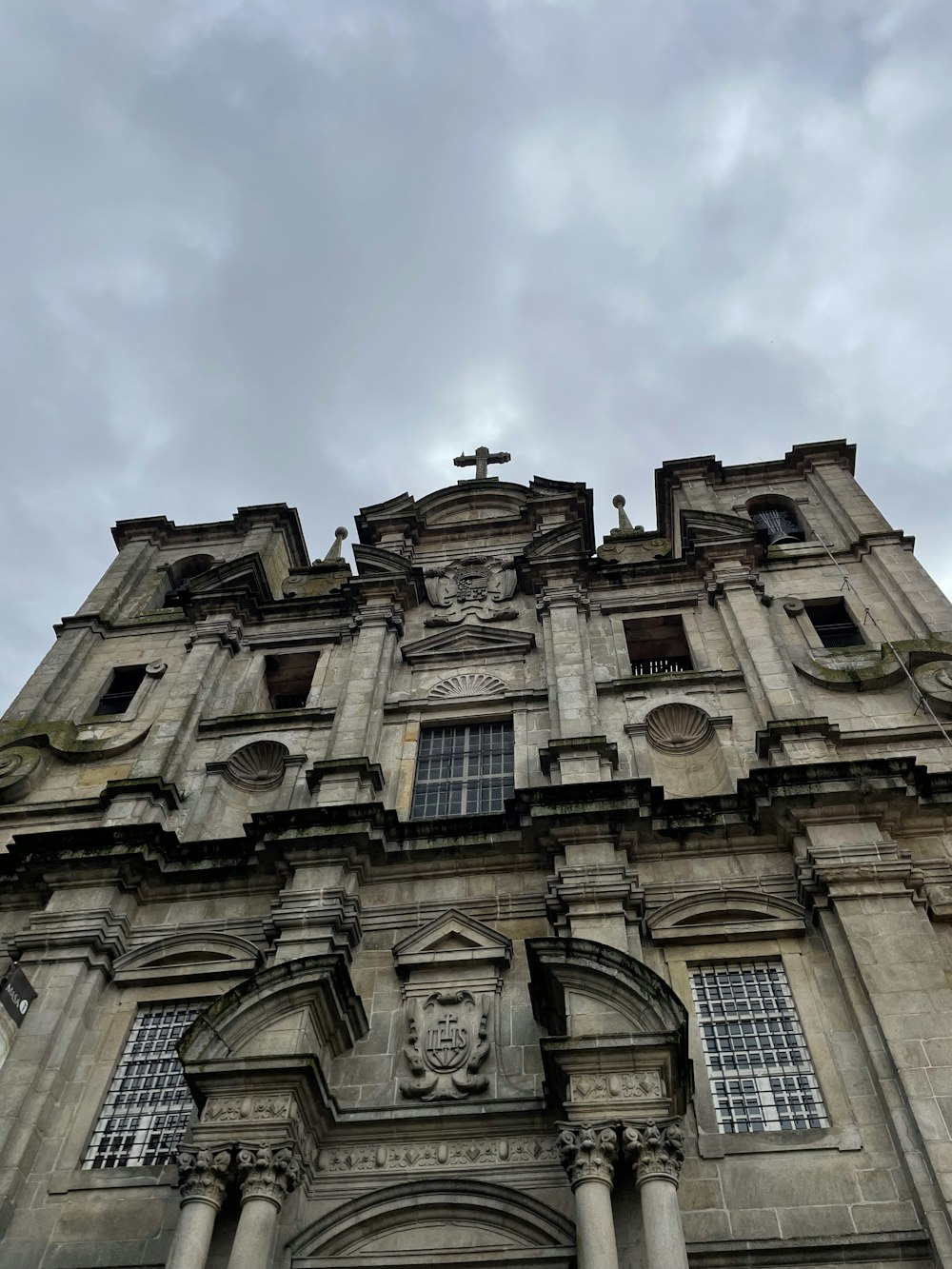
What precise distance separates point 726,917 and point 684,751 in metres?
3.98

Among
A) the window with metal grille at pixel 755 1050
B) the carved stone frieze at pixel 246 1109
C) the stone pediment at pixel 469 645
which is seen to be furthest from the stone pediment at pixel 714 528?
the carved stone frieze at pixel 246 1109

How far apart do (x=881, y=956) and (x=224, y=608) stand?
49.5 ft

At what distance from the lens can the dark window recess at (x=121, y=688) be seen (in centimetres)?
2109

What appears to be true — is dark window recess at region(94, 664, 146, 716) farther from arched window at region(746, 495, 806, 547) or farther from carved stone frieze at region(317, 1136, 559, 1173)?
arched window at region(746, 495, 806, 547)

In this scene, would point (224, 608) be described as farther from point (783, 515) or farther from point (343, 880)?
point (783, 515)

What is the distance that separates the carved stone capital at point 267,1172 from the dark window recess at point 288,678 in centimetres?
1147

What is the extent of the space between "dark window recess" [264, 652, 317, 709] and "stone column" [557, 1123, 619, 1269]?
12600 mm

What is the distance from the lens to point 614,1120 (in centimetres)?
1011

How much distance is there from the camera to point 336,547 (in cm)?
2742

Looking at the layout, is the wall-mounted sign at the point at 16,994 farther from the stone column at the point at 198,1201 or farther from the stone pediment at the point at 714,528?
the stone pediment at the point at 714,528

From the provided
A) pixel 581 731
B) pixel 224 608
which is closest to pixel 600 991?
pixel 581 731

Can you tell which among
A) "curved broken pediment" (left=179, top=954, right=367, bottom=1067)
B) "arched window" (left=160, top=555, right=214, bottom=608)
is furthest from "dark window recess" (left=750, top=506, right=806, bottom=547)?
"curved broken pediment" (left=179, top=954, right=367, bottom=1067)

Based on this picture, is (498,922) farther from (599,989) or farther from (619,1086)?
(619,1086)

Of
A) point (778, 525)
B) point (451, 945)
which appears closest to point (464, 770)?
point (451, 945)
